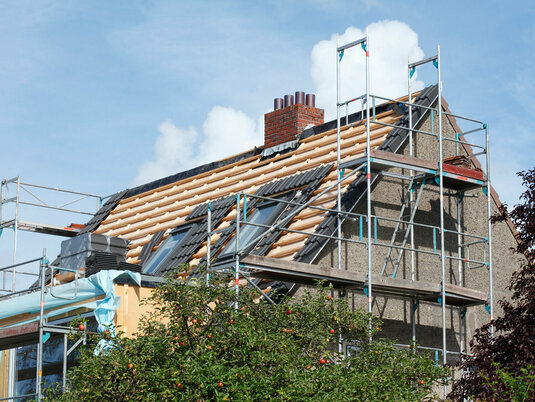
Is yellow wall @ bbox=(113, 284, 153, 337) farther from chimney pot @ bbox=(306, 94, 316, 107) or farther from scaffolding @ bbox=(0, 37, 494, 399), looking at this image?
chimney pot @ bbox=(306, 94, 316, 107)

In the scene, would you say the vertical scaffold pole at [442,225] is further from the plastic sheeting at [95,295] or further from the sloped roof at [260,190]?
the plastic sheeting at [95,295]

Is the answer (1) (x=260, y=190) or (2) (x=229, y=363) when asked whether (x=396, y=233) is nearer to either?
(1) (x=260, y=190)

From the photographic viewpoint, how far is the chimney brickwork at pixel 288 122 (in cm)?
2064

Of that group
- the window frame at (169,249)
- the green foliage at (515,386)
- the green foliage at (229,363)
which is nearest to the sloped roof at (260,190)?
the window frame at (169,249)

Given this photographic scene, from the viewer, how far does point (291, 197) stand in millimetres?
17250

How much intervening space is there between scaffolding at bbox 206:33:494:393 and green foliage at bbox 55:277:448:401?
2518mm

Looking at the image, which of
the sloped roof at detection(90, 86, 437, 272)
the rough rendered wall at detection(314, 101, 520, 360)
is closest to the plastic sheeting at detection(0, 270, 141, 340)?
the sloped roof at detection(90, 86, 437, 272)

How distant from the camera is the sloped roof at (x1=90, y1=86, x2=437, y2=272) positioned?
16234 millimetres

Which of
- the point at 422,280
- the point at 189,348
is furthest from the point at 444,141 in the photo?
the point at 189,348

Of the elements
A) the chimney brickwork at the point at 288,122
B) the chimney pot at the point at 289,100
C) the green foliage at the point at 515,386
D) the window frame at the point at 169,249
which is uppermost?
the chimney pot at the point at 289,100

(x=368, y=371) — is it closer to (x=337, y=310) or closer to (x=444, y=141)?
(x=337, y=310)

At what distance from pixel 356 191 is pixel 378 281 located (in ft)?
6.00

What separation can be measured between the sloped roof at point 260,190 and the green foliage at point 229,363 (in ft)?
10.7

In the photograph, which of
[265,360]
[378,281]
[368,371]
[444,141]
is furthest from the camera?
[444,141]
